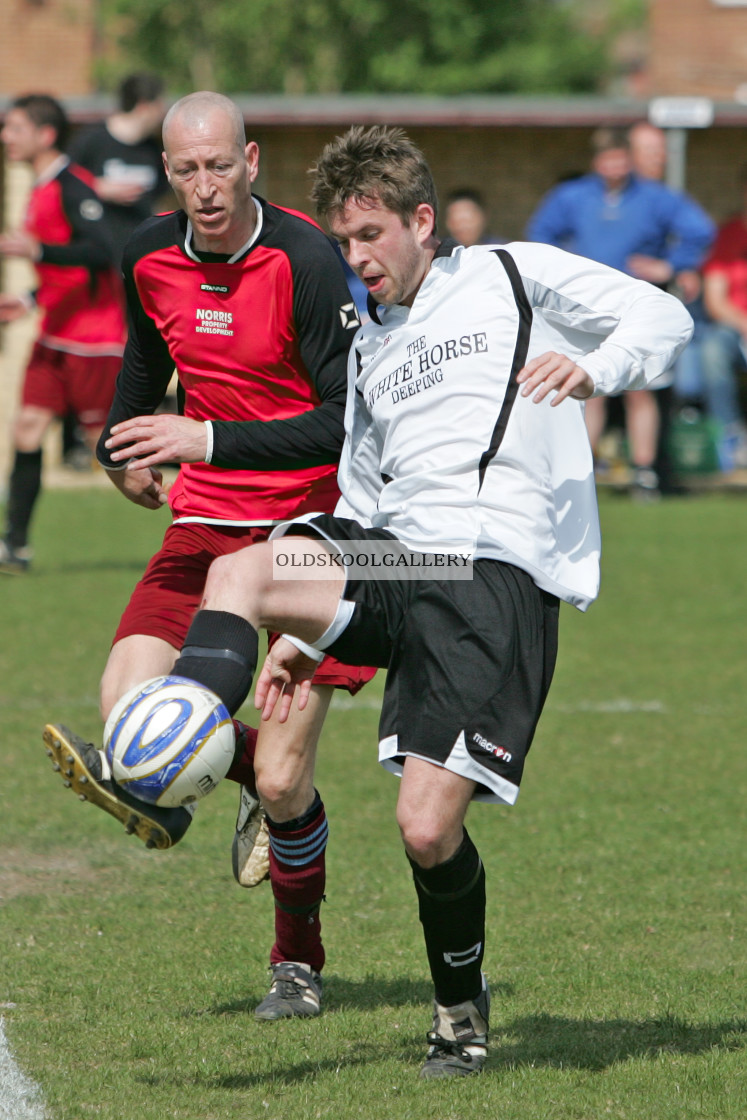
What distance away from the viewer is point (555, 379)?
3.33m

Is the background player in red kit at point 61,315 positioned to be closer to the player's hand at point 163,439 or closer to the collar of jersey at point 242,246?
Result: the collar of jersey at point 242,246

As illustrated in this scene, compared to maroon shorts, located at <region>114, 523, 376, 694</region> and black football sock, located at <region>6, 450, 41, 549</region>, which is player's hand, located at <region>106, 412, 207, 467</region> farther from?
black football sock, located at <region>6, 450, 41, 549</region>

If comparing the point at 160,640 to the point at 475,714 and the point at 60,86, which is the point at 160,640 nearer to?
the point at 475,714

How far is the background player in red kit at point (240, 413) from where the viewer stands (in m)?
3.99

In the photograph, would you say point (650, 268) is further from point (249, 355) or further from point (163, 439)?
point (163, 439)

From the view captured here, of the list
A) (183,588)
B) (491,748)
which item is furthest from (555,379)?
(183,588)

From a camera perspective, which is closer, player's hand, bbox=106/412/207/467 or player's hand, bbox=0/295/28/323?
player's hand, bbox=106/412/207/467

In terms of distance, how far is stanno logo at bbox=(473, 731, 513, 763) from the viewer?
3.41 meters

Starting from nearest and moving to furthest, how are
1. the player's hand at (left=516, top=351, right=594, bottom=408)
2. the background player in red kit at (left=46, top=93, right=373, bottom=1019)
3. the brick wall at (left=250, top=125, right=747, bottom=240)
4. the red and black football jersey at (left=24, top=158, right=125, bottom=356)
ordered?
the player's hand at (left=516, top=351, right=594, bottom=408) → the background player in red kit at (left=46, top=93, right=373, bottom=1019) → the red and black football jersey at (left=24, top=158, right=125, bottom=356) → the brick wall at (left=250, top=125, right=747, bottom=240)

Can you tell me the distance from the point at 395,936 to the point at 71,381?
18.9 ft

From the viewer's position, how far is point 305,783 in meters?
4.05

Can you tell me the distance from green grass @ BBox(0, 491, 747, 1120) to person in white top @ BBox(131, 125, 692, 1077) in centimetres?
32

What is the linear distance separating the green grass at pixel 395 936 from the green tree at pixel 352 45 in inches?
1372

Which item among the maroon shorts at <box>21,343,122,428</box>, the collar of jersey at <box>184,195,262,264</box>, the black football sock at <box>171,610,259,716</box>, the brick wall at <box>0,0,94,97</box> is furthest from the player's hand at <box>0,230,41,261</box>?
the brick wall at <box>0,0,94,97</box>
